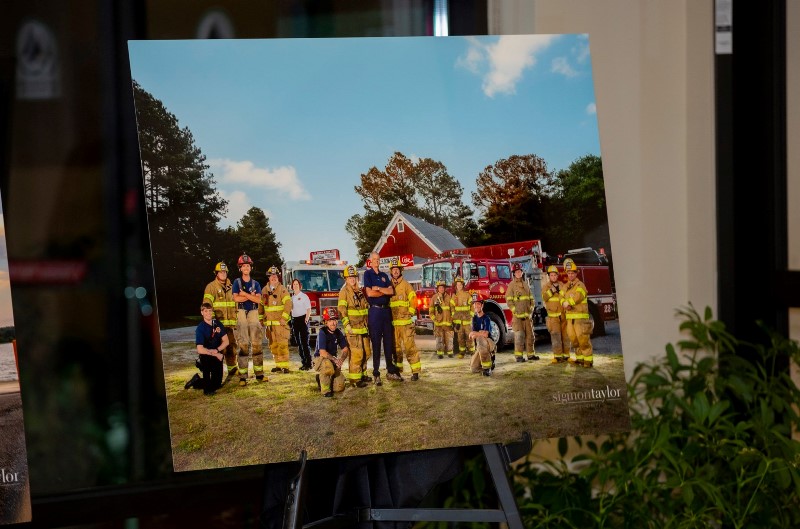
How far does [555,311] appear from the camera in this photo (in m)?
1.58

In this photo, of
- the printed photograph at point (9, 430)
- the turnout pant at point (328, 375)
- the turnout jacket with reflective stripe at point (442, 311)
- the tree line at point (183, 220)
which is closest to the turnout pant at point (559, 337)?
the turnout jacket with reflective stripe at point (442, 311)

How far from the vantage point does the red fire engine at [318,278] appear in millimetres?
1473

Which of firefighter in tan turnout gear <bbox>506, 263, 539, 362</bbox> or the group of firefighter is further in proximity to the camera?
firefighter in tan turnout gear <bbox>506, 263, 539, 362</bbox>

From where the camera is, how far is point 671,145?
2.18m

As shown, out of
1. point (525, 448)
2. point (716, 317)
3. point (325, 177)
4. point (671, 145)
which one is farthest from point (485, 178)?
point (716, 317)

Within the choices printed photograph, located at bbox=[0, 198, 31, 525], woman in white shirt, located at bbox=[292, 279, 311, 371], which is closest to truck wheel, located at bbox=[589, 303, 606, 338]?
woman in white shirt, located at bbox=[292, 279, 311, 371]

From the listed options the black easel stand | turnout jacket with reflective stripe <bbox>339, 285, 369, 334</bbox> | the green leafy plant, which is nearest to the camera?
the black easel stand

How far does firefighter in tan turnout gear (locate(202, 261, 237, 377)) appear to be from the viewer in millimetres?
1450

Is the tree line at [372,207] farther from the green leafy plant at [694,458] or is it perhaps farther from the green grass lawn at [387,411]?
the green leafy plant at [694,458]

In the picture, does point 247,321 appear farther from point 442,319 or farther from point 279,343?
point 442,319

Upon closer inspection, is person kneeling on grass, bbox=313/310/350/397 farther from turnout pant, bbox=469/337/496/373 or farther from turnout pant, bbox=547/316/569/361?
turnout pant, bbox=547/316/569/361

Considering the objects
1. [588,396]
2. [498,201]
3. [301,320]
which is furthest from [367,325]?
[588,396]

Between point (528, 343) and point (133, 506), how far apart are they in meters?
1.04

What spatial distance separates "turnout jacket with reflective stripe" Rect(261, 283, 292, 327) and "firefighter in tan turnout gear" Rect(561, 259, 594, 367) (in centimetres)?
57
